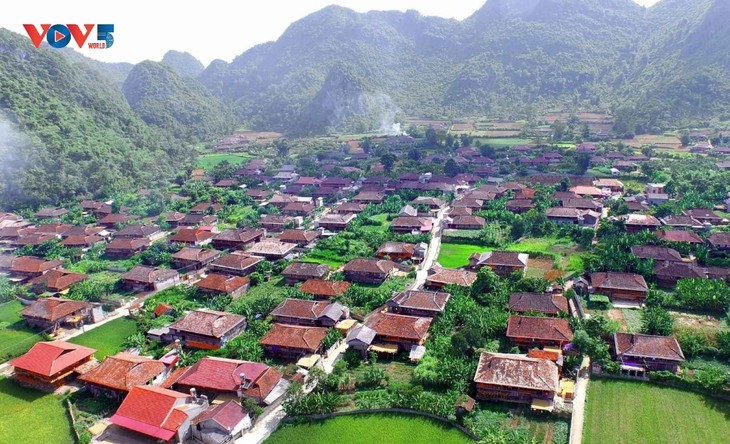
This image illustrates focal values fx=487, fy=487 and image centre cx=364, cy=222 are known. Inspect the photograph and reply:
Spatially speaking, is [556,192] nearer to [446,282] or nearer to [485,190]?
[485,190]

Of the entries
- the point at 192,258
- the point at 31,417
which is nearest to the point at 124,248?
the point at 192,258

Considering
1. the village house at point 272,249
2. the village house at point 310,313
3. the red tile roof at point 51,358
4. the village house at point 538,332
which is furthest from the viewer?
the village house at point 272,249

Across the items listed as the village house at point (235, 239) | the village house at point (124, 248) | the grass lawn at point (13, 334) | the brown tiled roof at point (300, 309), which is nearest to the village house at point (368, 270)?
the brown tiled roof at point (300, 309)

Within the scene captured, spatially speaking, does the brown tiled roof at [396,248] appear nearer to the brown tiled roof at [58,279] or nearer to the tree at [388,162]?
the brown tiled roof at [58,279]

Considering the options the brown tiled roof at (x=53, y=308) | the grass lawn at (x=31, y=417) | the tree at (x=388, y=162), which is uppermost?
the tree at (x=388, y=162)

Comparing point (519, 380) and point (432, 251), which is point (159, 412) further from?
point (432, 251)

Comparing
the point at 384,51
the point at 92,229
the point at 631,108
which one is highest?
the point at 384,51

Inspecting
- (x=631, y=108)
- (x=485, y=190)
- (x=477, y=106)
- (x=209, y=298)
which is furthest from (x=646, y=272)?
(x=477, y=106)
